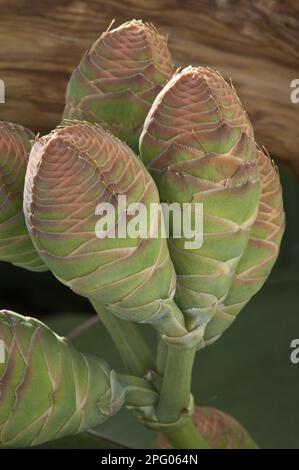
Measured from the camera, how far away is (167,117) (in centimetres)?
45

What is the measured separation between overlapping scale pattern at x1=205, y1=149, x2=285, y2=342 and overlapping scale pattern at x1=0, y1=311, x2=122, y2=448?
0.09 metres

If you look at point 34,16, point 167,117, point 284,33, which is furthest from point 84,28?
point 167,117

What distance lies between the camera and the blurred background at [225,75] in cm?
71

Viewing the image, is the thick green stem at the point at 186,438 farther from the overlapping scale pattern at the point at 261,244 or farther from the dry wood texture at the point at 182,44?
the dry wood texture at the point at 182,44

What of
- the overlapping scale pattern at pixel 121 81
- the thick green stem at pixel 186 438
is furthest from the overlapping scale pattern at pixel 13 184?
the thick green stem at pixel 186 438

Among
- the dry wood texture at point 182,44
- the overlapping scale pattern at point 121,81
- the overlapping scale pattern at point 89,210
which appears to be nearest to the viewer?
the overlapping scale pattern at point 89,210

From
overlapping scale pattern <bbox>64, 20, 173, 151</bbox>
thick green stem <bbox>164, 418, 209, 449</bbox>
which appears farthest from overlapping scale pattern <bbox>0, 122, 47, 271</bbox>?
thick green stem <bbox>164, 418, 209, 449</bbox>

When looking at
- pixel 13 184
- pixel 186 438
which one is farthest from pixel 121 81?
pixel 186 438

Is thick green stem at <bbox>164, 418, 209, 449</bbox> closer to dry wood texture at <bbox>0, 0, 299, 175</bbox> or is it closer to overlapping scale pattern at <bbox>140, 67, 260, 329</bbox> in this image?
overlapping scale pattern at <bbox>140, 67, 260, 329</bbox>

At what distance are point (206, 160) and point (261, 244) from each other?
0.10 m

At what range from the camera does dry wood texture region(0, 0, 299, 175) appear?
0.71 metres

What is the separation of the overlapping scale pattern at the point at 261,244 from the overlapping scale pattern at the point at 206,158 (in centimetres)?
4

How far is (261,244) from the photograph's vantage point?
0.52 m
